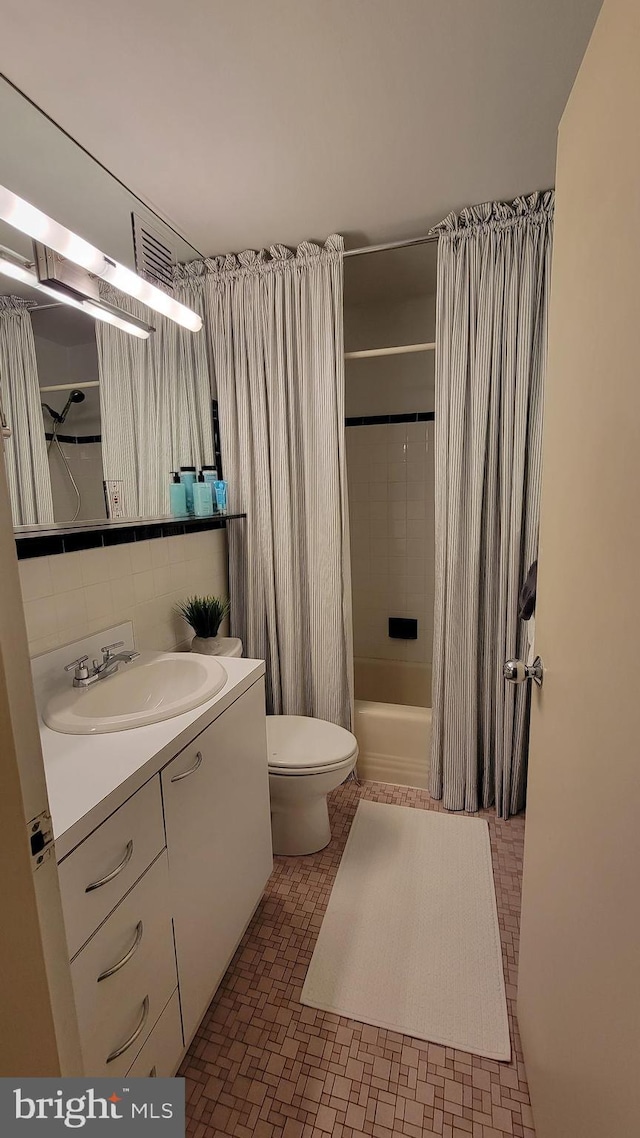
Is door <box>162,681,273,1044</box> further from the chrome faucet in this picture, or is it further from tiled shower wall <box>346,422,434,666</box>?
tiled shower wall <box>346,422,434,666</box>

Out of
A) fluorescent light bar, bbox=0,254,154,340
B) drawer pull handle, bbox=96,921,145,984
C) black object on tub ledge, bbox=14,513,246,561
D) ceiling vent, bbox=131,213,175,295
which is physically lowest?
drawer pull handle, bbox=96,921,145,984

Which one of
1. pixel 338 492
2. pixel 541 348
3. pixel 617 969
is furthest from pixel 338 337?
pixel 617 969

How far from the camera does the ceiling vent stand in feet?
5.53

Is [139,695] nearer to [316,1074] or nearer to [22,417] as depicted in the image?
[22,417]

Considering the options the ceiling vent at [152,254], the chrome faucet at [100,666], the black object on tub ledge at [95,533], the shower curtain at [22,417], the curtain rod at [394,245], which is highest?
the curtain rod at [394,245]

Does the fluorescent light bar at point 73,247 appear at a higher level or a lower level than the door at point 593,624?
higher

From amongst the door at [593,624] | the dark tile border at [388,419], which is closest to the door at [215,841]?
the door at [593,624]

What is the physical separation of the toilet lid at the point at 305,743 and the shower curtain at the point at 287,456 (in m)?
0.25

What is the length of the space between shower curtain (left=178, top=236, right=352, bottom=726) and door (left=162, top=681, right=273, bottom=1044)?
0.71 metres

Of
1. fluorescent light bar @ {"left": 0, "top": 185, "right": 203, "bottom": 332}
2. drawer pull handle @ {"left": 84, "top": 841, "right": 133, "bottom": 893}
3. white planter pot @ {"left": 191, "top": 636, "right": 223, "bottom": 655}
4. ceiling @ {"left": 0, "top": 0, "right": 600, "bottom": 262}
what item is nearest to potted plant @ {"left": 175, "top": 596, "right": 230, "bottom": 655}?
white planter pot @ {"left": 191, "top": 636, "right": 223, "bottom": 655}

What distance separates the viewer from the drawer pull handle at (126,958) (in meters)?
0.80

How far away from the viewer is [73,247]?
3.95ft

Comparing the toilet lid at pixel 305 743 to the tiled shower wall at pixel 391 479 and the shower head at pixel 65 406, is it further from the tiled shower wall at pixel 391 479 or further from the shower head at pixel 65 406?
the shower head at pixel 65 406

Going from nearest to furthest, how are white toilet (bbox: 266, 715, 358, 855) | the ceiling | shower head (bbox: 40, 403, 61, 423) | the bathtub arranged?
the ceiling < shower head (bbox: 40, 403, 61, 423) < white toilet (bbox: 266, 715, 358, 855) < the bathtub
